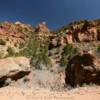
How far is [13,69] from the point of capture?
2134cm

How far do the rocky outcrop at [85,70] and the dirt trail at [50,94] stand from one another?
1.37 meters

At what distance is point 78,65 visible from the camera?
71.2ft

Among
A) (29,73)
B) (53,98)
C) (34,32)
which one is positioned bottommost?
(53,98)

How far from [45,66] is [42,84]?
411 centimetres

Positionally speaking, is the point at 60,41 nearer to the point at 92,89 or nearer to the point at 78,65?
the point at 78,65

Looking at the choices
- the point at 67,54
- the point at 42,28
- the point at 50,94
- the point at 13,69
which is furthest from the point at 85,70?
the point at 42,28

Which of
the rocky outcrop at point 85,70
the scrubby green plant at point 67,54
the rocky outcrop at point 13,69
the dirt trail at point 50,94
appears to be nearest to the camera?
the dirt trail at point 50,94

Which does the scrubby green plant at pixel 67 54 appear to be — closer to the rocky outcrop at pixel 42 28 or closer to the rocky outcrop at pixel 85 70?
the rocky outcrop at pixel 85 70

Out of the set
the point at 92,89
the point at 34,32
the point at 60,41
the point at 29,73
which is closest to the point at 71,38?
the point at 60,41

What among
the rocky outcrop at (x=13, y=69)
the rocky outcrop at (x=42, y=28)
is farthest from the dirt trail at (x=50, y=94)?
the rocky outcrop at (x=42, y=28)

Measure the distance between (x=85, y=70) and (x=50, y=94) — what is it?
11.9 feet

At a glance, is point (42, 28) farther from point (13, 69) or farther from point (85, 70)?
point (85, 70)

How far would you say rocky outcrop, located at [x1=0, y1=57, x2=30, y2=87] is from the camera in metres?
21.3

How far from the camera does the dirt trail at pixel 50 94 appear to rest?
17.6 metres
